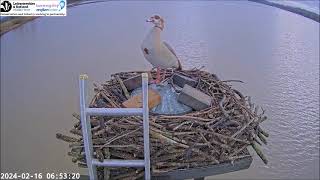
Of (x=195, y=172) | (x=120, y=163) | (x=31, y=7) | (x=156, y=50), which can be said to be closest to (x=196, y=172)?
(x=195, y=172)

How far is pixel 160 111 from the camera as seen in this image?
0.84 m

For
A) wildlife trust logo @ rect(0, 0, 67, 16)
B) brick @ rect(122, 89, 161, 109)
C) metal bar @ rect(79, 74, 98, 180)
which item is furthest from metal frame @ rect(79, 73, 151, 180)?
wildlife trust logo @ rect(0, 0, 67, 16)

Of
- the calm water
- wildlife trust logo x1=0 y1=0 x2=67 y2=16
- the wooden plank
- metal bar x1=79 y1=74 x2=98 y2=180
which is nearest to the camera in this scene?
metal bar x1=79 y1=74 x2=98 y2=180

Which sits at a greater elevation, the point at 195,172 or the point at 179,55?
the point at 179,55

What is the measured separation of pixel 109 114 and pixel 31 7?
591 mm

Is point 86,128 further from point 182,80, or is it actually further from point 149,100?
point 182,80

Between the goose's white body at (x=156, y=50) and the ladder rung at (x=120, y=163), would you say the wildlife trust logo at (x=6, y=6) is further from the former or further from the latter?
the ladder rung at (x=120, y=163)

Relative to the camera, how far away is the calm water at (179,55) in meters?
1.26

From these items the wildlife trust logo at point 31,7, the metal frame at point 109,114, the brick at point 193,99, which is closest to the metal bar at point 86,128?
the metal frame at point 109,114

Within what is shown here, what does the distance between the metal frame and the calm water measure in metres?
0.42

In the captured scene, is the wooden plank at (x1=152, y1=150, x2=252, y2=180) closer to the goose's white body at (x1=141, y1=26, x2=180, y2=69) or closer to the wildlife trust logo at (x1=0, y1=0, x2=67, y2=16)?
the goose's white body at (x1=141, y1=26, x2=180, y2=69)

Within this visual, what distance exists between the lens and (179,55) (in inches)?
54.4

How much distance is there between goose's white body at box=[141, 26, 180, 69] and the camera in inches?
33.8

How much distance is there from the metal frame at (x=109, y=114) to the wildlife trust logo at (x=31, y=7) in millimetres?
570
